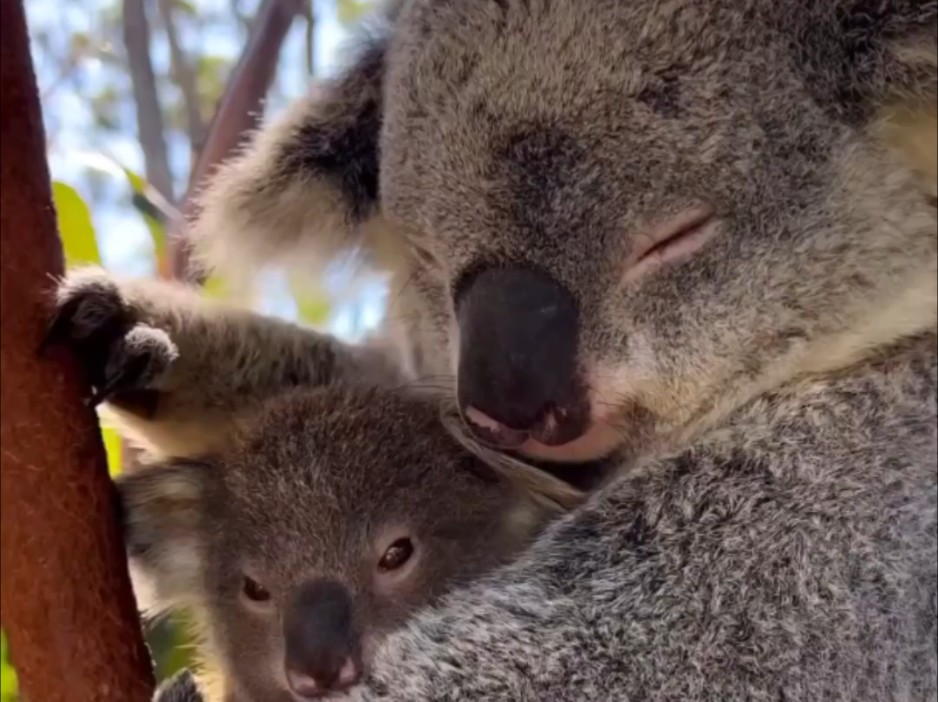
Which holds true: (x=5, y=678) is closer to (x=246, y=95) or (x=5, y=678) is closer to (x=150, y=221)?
(x=150, y=221)

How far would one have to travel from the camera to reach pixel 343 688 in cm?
159

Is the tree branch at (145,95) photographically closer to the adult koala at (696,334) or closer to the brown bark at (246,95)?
the brown bark at (246,95)

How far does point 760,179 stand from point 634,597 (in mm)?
556

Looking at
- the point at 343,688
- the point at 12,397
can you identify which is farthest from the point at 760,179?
the point at 12,397

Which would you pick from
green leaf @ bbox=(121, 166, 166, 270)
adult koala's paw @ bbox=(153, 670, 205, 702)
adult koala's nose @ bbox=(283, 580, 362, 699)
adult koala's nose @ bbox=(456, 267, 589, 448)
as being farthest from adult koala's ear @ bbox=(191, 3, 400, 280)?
adult koala's paw @ bbox=(153, 670, 205, 702)

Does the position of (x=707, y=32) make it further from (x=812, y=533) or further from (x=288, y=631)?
(x=288, y=631)

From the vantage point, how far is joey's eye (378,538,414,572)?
1.75 metres

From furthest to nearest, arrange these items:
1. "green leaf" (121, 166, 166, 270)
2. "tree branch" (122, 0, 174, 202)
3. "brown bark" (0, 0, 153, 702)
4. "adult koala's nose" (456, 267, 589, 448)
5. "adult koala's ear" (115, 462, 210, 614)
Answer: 1. "tree branch" (122, 0, 174, 202)
2. "green leaf" (121, 166, 166, 270)
3. "adult koala's ear" (115, 462, 210, 614)
4. "adult koala's nose" (456, 267, 589, 448)
5. "brown bark" (0, 0, 153, 702)

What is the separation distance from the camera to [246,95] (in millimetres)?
2498

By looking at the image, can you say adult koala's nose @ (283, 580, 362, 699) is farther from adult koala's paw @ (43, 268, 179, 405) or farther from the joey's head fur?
adult koala's paw @ (43, 268, 179, 405)

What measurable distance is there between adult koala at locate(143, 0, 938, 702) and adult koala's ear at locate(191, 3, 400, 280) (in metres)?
0.37

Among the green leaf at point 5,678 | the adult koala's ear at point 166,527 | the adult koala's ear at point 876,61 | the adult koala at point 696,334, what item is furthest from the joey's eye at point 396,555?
the adult koala's ear at point 876,61

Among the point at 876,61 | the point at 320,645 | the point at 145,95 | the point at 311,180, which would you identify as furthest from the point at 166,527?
the point at 145,95

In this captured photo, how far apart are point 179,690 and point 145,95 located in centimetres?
201
